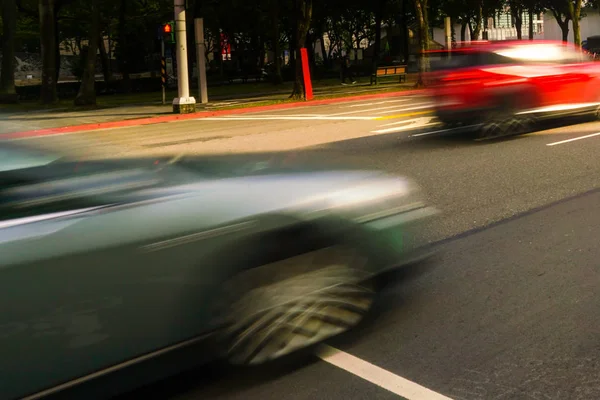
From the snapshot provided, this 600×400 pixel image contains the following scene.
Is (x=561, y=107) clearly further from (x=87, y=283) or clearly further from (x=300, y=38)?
(x=300, y=38)

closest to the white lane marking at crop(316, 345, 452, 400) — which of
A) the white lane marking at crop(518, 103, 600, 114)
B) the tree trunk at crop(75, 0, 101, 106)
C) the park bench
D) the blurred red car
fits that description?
the blurred red car

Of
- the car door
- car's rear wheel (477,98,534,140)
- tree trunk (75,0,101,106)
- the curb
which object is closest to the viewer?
the car door

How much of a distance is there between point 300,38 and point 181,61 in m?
5.87

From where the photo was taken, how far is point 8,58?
33.8 metres

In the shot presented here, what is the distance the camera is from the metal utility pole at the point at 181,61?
22.2 meters

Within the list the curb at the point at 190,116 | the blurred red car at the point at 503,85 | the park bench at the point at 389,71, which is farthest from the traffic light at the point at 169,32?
the blurred red car at the point at 503,85

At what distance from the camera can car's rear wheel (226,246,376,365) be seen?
12.8 feet

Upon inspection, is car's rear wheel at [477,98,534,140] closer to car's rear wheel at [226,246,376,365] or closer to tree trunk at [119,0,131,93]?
car's rear wheel at [226,246,376,365]

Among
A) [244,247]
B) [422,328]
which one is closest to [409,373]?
[422,328]

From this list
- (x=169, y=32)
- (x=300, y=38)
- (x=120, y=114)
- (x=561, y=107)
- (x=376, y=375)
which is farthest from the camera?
(x=300, y=38)

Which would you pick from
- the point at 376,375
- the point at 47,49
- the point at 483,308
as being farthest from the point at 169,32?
the point at 376,375

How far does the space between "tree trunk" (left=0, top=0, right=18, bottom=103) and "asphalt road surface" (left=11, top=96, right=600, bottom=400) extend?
Answer: 26.6 m

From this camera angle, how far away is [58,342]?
10.9ft

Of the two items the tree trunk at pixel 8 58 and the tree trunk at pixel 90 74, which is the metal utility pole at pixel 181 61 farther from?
the tree trunk at pixel 8 58
